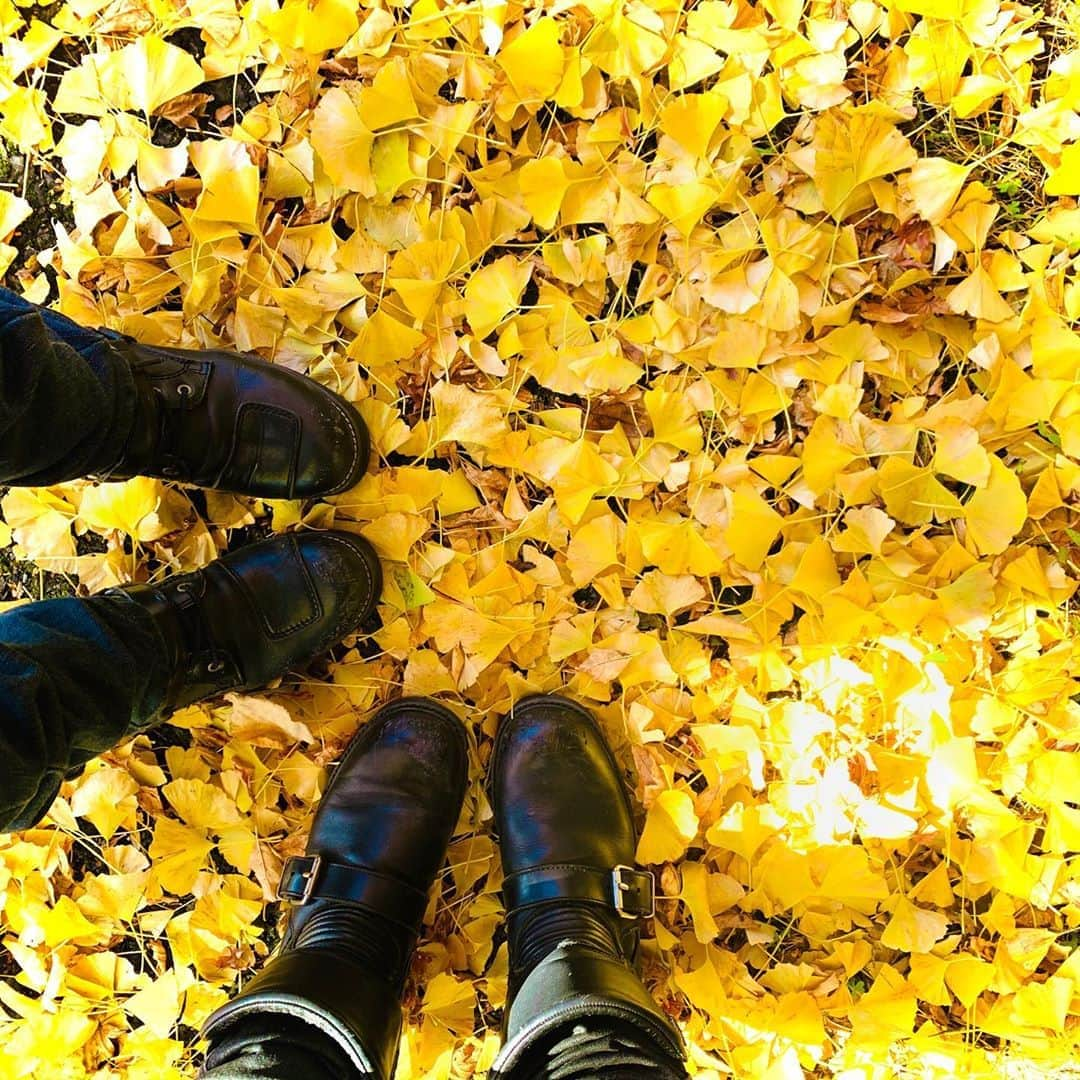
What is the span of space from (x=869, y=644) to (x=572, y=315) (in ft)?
1.60

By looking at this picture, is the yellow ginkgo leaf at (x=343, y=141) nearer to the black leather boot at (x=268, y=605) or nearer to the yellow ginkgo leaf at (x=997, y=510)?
the black leather boot at (x=268, y=605)

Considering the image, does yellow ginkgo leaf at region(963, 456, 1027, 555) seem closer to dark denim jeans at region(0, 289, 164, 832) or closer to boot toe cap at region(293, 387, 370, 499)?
boot toe cap at region(293, 387, 370, 499)

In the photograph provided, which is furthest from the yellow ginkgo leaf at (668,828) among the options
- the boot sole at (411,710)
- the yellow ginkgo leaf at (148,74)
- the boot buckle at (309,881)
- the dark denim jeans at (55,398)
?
the yellow ginkgo leaf at (148,74)

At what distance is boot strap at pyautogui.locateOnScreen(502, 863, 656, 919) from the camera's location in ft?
3.12

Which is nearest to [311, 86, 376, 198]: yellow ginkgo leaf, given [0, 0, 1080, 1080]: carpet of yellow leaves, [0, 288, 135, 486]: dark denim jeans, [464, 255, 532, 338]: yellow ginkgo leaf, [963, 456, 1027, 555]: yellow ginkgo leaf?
[0, 0, 1080, 1080]: carpet of yellow leaves

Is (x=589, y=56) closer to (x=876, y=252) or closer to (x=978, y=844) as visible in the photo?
(x=876, y=252)

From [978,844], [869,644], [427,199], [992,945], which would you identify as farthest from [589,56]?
[992,945]

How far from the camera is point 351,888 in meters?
0.97

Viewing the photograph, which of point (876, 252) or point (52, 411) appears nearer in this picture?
point (52, 411)

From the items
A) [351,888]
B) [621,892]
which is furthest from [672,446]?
[351,888]

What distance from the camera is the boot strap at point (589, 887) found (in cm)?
95

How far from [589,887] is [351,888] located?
26 cm

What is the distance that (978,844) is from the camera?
3.15ft

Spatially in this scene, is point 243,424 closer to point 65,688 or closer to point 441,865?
point 65,688
